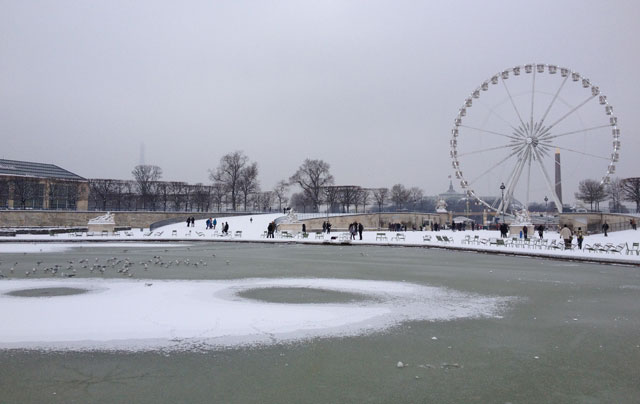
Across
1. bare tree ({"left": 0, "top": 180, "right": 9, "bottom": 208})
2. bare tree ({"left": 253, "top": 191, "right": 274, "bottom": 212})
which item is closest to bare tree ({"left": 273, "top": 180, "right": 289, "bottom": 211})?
bare tree ({"left": 253, "top": 191, "right": 274, "bottom": 212})

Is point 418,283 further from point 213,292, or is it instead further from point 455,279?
point 213,292

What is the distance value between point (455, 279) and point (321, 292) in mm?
4489

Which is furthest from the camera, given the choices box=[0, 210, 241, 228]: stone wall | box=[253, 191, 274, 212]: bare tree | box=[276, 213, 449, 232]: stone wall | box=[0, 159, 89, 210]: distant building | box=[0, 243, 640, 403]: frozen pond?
box=[253, 191, 274, 212]: bare tree

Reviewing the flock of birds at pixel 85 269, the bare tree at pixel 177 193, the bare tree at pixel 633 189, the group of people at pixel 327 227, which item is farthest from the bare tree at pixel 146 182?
the bare tree at pixel 633 189

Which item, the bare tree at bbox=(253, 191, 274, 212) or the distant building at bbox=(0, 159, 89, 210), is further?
the bare tree at bbox=(253, 191, 274, 212)

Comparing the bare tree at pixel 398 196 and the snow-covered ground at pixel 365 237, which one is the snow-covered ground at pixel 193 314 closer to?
the snow-covered ground at pixel 365 237

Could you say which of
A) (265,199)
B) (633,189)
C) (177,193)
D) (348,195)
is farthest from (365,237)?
(265,199)

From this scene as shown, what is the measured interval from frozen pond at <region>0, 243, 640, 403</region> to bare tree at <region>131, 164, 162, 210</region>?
61.1 meters

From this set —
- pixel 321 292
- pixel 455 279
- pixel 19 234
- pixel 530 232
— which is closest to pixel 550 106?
pixel 530 232

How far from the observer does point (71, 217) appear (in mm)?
60219

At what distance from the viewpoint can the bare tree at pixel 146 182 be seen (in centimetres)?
7175

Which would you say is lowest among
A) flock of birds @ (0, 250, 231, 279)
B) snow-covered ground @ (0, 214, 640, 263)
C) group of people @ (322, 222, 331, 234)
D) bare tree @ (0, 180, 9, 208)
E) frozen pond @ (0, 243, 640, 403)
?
frozen pond @ (0, 243, 640, 403)

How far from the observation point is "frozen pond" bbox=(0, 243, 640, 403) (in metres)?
5.00

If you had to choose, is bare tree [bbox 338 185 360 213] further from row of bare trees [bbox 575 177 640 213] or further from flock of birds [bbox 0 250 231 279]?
flock of birds [bbox 0 250 231 279]
